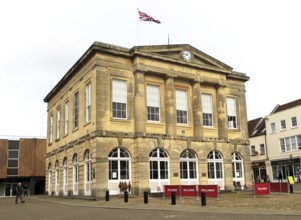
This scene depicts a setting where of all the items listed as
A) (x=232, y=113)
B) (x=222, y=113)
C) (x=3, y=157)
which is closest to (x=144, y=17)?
(x=222, y=113)

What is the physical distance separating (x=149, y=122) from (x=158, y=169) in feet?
12.3

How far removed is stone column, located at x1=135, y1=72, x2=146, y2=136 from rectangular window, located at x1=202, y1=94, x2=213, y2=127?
6605 mm

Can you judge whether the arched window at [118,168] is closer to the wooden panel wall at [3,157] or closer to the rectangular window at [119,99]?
the rectangular window at [119,99]

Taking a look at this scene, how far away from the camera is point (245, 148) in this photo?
33.4 meters

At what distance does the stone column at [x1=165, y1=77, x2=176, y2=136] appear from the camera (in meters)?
28.7

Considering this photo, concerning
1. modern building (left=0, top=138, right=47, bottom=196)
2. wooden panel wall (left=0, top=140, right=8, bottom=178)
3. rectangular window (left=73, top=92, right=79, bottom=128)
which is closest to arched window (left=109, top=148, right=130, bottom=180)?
rectangular window (left=73, top=92, right=79, bottom=128)

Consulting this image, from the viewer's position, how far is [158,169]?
27.4 meters

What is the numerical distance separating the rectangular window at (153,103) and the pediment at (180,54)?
271 centimetres

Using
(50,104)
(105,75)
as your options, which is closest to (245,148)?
(105,75)

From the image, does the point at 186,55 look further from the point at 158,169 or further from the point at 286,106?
the point at 286,106

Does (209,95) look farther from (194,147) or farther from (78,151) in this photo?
(78,151)

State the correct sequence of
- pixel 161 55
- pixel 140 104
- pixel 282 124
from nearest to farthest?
1. pixel 140 104
2. pixel 161 55
3. pixel 282 124

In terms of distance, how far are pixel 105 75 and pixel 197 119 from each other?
8877 millimetres

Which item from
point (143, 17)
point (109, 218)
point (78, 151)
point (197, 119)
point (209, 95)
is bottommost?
point (109, 218)
